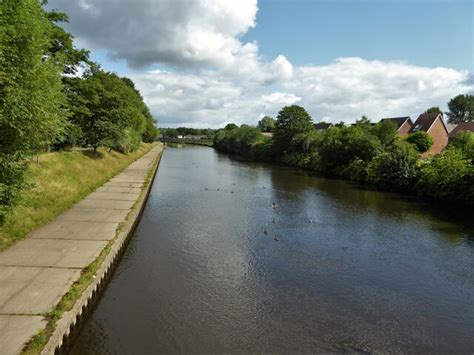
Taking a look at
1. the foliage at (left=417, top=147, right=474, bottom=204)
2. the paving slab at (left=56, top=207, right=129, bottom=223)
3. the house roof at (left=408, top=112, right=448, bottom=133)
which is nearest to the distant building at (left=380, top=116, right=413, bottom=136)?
the house roof at (left=408, top=112, right=448, bottom=133)

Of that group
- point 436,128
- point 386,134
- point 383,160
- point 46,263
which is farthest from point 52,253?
point 436,128

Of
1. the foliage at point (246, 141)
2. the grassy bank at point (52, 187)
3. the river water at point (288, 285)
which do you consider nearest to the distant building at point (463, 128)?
the foliage at point (246, 141)

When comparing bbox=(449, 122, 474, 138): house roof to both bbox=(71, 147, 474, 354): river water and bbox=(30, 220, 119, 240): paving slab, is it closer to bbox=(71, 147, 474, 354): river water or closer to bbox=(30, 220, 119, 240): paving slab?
bbox=(71, 147, 474, 354): river water

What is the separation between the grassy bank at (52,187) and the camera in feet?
46.8

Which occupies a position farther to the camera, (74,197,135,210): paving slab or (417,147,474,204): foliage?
(417,147,474,204): foliage

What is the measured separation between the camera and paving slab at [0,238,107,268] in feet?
38.1

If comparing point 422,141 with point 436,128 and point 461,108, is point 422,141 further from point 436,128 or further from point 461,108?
point 461,108

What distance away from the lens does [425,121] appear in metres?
62.4

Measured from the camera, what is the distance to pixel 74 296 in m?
9.59

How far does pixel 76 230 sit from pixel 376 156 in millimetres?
36704

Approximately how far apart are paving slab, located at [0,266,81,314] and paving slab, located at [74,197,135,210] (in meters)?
9.35

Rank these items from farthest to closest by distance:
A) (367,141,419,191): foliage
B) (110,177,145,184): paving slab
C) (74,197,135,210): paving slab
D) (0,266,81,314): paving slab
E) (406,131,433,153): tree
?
(406,131,433,153): tree → (367,141,419,191): foliage → (110,177,145,184): paving slab → (74,197,135,210): paving slab → (0,266,81,314): paving slab

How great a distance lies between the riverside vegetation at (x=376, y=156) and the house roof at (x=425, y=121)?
10925 mm

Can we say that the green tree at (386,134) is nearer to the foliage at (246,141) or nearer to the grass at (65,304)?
the foliage at (246,141)
